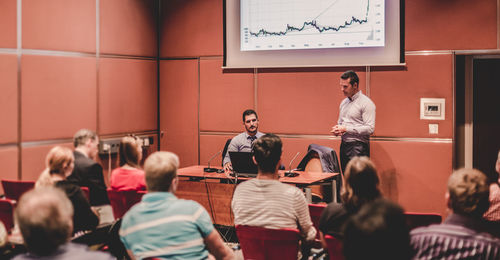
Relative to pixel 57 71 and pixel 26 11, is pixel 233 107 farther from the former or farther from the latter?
pixel 26 11

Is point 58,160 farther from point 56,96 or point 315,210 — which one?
point 56,96

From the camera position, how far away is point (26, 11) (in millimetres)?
4766

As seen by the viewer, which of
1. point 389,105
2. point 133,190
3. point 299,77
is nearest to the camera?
point 133,190

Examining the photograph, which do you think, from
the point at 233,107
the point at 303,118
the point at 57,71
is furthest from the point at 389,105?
the point at 57,71

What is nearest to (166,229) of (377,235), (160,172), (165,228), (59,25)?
(165,228)

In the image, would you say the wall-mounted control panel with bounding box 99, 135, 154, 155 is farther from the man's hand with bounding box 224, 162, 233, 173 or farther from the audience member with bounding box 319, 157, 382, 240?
the audience member with bounding box 319, 157, 382, 240

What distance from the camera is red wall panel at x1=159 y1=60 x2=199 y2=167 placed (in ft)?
22.0

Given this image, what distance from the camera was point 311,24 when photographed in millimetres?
5918

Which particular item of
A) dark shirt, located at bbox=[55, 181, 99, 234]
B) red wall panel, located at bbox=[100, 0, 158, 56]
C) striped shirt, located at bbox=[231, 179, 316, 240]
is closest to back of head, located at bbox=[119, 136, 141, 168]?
dark shirt, located at bbox=[55, 181, 99, 234]

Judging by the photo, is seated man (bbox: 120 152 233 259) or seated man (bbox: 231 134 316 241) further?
seated man (bbox: 231 134 316 241)

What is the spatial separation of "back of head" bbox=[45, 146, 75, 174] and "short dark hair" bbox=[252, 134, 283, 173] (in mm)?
1233

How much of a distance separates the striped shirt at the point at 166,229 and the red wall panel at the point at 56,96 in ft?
10.1

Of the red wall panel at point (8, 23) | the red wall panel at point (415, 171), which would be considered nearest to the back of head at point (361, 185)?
the red wall panel at point (415, 171)

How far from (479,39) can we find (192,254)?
4.51 metres
